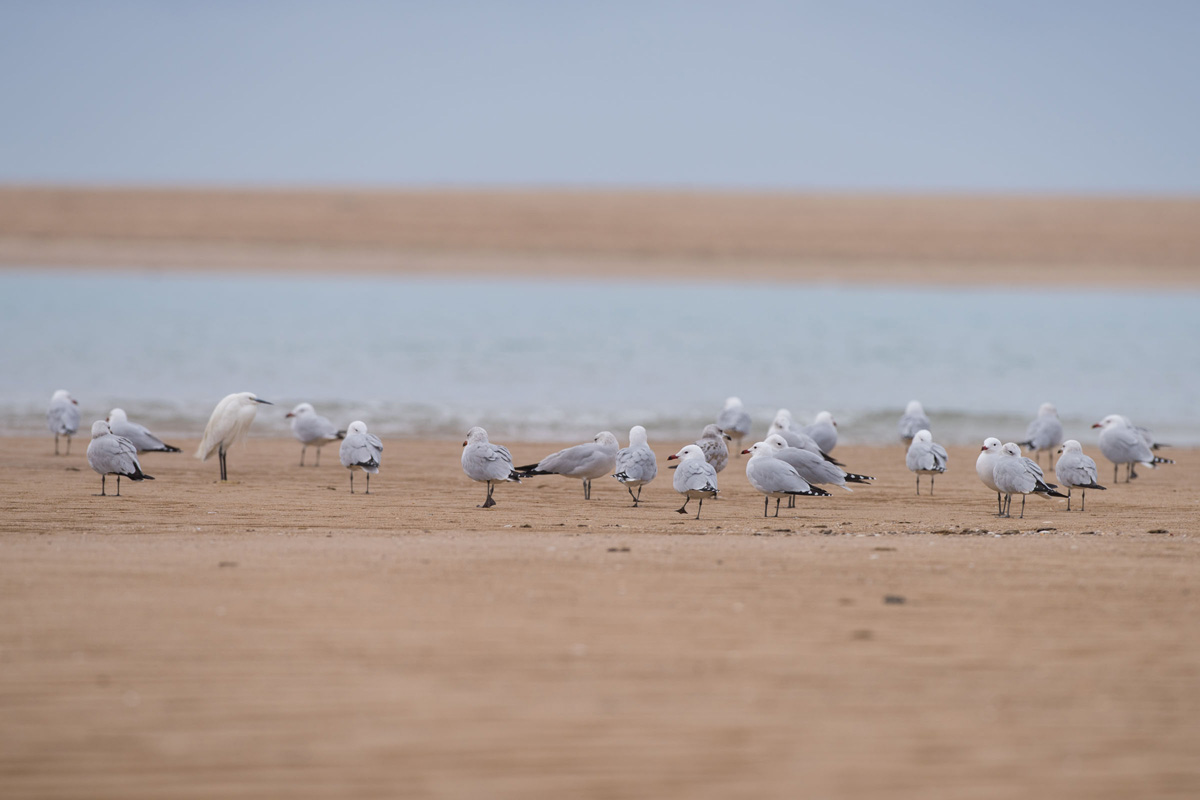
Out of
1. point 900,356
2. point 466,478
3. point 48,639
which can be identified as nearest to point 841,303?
point 900,356

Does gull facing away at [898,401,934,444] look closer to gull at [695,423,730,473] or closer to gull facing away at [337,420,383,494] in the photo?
gull at [695,423,730,473]

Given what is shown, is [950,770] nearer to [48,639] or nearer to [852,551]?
[852,551]

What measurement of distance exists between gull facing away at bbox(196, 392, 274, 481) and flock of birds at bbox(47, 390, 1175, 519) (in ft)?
0.04

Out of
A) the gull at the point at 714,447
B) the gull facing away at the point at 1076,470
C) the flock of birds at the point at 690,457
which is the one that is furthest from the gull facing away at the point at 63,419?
the gull facing away at the point at 1076,470

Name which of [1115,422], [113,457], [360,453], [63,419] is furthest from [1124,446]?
[63,419]

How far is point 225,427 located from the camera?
12578mm

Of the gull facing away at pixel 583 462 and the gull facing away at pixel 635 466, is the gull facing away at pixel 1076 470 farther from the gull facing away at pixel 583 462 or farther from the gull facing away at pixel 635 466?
the gull facing away at pixel 583 462

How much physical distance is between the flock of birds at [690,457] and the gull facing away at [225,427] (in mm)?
11

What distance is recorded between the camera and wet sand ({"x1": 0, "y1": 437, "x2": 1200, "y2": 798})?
179 inches

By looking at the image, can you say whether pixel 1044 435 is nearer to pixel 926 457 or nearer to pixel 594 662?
pixel 926 457

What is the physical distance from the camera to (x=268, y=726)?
484 centimetres

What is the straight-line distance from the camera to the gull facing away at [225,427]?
12.6 metres

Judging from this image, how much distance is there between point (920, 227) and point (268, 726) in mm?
63091

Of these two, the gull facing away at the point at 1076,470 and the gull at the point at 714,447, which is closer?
the gull facing away at the point at 1076,470
